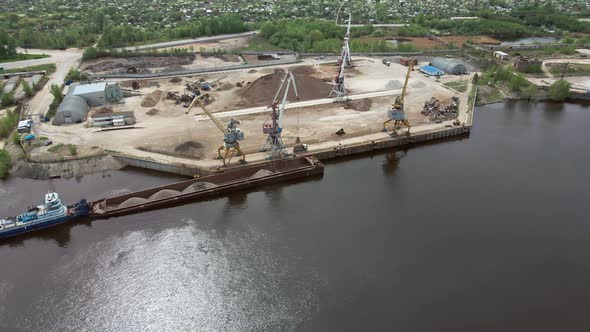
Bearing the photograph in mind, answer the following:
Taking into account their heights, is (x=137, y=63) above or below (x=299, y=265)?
above

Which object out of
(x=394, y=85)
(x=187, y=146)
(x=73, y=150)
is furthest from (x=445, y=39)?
(x=73, y=150)

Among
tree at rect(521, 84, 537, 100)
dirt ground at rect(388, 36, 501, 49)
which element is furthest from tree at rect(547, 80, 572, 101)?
dirt ground at rect(388, 36, 501, 49)

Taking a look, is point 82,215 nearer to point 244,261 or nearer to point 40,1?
point 244,261

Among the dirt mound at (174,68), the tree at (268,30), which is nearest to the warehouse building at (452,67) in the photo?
the tree at (268,30)

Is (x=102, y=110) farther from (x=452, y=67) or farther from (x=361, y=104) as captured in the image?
(x=452, y=67)

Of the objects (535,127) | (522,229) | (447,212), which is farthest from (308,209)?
(535,127)

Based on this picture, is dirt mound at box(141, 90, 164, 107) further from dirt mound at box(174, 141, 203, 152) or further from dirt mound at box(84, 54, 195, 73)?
dirt mound at box(84, 54, 195, 73)

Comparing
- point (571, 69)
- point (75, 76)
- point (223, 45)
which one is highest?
point (223, 45)
